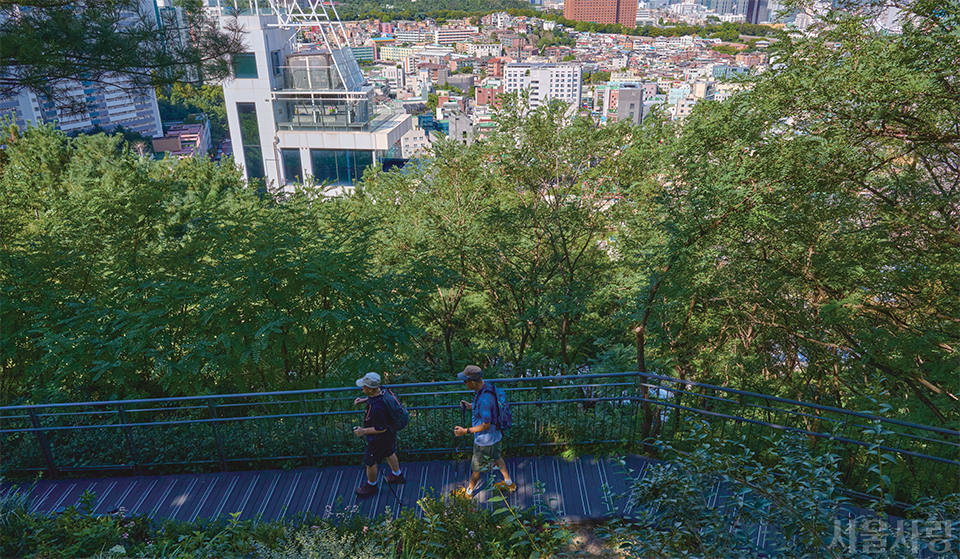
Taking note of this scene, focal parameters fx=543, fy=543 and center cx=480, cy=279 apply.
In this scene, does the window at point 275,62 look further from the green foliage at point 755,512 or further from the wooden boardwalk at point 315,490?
the green foliage at point 755,512

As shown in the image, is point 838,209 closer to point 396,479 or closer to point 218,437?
point 396,479

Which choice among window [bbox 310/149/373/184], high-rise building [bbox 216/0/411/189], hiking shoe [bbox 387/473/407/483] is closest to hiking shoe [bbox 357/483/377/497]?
hiking shoe [bbox 387/473/407/483]

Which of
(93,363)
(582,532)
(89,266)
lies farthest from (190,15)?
(582,532)

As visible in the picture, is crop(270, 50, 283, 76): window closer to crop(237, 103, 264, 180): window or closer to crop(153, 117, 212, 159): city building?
crop(237, 103, 264, 180): window

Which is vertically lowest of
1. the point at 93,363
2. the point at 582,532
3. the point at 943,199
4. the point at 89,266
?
the point at 582,532

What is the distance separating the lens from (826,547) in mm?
3090

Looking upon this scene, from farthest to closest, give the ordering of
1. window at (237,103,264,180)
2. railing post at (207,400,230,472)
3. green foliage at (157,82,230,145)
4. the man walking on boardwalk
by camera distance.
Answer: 1. green foliage at (157,82,230,145)
2. window at (237,103,264,180)
3. railing post at (207,400,230,472)
4. the man walking on boardwalk

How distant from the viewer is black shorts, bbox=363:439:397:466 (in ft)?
18.8

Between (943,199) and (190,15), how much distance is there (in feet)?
35.9

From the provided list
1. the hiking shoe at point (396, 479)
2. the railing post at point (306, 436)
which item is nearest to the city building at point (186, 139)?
the railing post at point (306, 436)

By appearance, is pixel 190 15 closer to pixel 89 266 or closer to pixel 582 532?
pixel 89 266

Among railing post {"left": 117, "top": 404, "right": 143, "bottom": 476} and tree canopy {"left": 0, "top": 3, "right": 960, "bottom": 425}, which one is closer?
railing post {"left": 117, "top": 404, "right": 143, "bottom": 476}

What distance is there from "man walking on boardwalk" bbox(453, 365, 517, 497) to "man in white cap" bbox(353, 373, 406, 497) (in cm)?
77

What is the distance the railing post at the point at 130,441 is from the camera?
6184 mm
